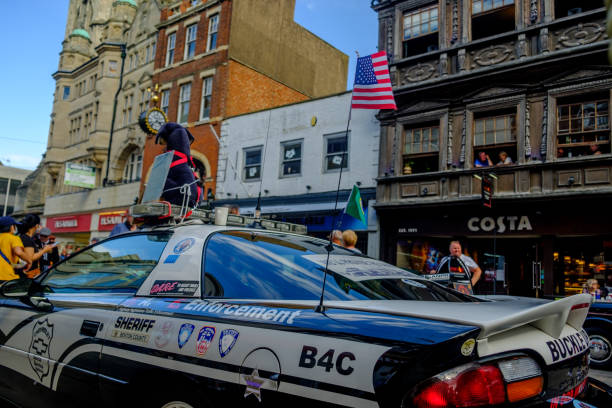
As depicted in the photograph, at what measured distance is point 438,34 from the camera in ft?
47.2

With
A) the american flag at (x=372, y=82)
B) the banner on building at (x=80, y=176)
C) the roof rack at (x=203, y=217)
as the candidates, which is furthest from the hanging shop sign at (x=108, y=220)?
the roof rack at (x=203, y=217)

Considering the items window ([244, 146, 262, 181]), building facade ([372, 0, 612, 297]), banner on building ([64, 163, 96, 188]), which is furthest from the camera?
banner on building ([64, 163, 96, 188])

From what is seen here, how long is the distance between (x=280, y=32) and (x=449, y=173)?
13.8 metres

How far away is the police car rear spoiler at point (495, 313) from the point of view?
162 cm

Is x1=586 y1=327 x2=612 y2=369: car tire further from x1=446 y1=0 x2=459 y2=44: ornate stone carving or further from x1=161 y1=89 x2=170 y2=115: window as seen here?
x1=161 y1=89 x2=170 y2=115: window

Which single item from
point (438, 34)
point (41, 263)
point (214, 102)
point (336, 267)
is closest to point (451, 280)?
point (336, 267)

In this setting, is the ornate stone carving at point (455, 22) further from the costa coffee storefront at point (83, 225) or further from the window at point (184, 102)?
the costa coffee storefront at point (83, 225)

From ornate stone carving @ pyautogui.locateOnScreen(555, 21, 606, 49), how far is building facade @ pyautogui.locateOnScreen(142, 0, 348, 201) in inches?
507

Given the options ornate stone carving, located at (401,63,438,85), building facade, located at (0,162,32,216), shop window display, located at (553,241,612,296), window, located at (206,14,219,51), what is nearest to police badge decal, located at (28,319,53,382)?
shop window display, located at (553,241,612,296)

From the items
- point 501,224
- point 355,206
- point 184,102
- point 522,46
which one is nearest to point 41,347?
point 355,206

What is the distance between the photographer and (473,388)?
1528 mm

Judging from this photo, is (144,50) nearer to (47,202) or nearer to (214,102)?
(214,102)

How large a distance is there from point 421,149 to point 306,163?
4.44 metres

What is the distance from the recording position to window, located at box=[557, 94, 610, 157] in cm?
1132
